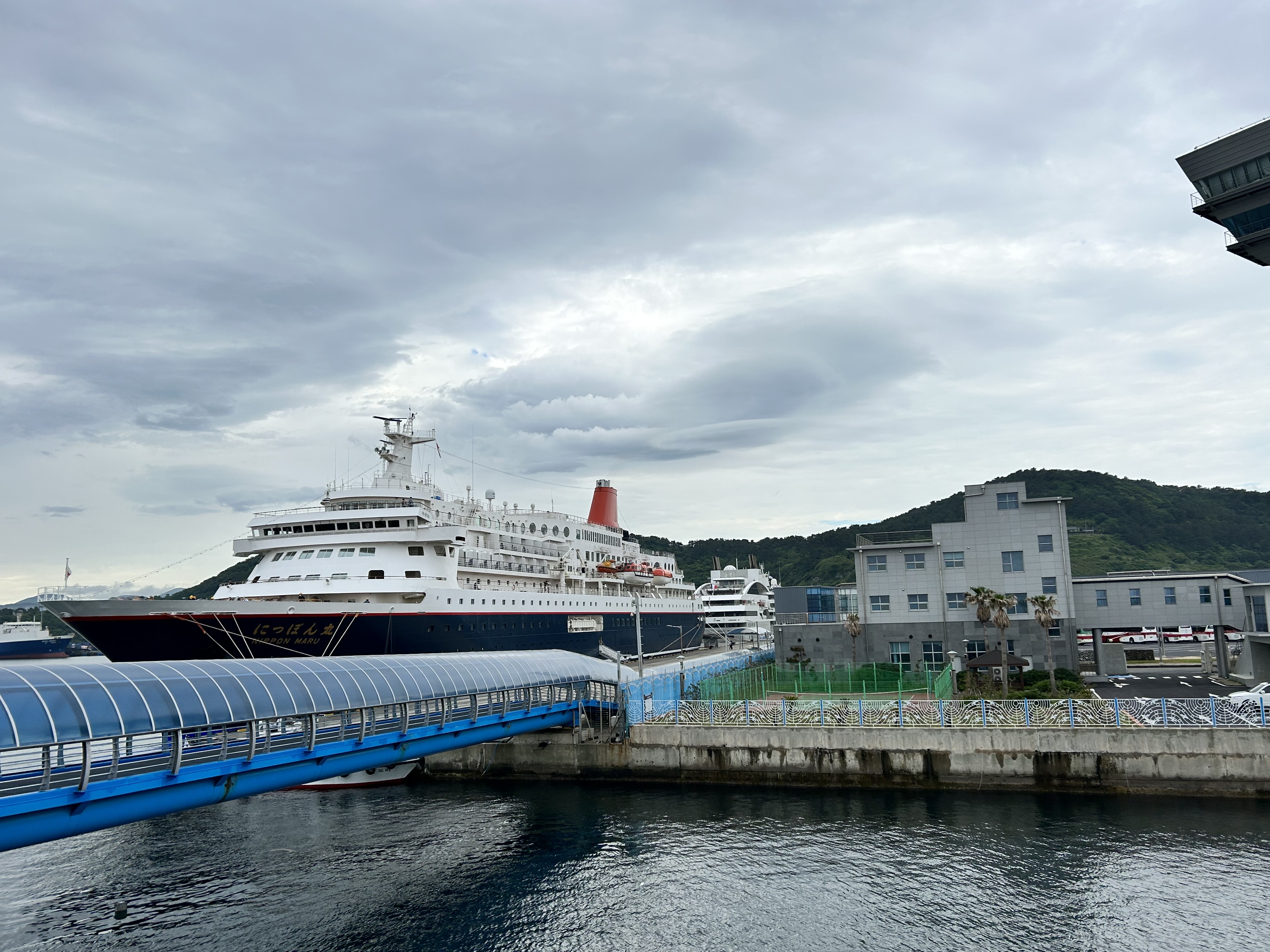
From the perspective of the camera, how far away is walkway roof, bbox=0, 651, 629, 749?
51.3ft

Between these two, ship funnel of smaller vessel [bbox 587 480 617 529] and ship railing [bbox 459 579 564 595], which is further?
ship funnel of smaller vessel [bbox 587 480 617 529]

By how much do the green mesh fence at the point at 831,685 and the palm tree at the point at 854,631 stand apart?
15.0 feet

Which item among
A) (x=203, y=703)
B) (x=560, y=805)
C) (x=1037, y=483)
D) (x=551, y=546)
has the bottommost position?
(x=560, y=805)

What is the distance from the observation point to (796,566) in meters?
188

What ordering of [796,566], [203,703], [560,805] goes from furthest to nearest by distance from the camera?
[796,566], [560,805], [203,703]

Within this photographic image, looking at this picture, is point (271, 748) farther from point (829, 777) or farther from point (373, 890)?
point (829, 777)

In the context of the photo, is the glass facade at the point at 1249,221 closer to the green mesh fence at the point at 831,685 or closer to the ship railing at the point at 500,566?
the green mesh fence at the point at 831,685

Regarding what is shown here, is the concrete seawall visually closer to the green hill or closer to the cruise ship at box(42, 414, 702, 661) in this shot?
the cruise ship at box(42, 414, 702, 661)

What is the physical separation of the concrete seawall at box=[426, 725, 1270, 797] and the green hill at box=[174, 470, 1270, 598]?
92.1m

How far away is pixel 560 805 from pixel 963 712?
16.3 metres

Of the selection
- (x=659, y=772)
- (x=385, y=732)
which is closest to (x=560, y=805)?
(x=659, y=772)

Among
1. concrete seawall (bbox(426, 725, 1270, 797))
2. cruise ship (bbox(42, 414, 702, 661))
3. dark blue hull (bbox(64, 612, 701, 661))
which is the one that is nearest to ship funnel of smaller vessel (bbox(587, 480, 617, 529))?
A: cruise ship (bbox(42, 414, 702, 661))

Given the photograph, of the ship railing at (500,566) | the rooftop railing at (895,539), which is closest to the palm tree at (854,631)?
the rooftop railing at (895,539)

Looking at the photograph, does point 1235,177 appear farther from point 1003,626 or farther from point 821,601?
point 821,601
